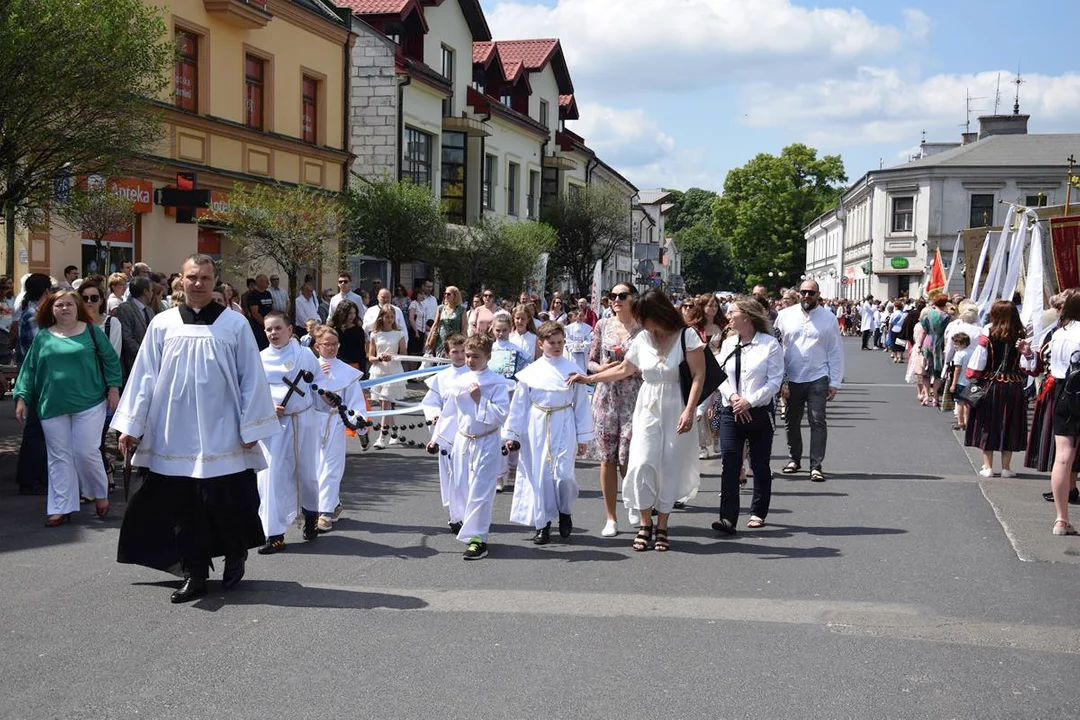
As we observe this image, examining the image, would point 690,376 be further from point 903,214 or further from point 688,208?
point 688,208

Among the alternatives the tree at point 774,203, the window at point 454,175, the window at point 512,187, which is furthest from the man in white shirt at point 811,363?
the tree at point 774,203

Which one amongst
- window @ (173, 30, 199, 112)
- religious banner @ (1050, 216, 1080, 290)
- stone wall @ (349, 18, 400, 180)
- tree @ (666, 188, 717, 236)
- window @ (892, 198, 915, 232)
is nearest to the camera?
religious banner @ (1050, 216, 1080, 290)

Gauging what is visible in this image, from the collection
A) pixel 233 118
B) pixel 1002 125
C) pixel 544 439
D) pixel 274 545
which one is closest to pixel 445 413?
pixel 544 439

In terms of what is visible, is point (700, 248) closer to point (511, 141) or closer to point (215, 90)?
point (511, 141)

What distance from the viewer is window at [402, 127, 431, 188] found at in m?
33.6

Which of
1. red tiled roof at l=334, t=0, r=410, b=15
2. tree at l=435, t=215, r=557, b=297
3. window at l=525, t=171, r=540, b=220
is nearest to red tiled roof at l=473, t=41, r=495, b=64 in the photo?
window at l=525, t=171, r=540, b=220

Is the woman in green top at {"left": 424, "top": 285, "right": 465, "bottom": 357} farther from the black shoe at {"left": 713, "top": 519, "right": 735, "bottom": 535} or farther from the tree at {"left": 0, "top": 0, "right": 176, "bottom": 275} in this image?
the black shoe at {"left": 713, "top": 519, "right": 735, "bottom": 535}

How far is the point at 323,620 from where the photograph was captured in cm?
618

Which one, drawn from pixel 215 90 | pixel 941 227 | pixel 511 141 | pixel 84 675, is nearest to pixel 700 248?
pixel 941 227

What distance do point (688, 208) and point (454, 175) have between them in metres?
109

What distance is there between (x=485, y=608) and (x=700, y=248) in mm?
106195

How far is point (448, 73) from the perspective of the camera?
3741 centimetres

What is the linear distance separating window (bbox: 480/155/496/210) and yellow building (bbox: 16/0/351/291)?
12.1 metres

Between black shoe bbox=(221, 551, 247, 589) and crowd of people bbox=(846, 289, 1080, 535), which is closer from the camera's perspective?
black shoe bbox=(221, 551, 247, 589)
